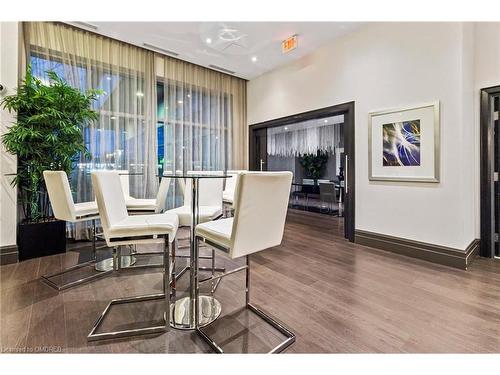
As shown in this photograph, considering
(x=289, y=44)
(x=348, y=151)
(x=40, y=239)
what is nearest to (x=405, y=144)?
(x=348, y=151)

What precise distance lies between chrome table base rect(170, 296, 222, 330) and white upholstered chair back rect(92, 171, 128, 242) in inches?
29.2

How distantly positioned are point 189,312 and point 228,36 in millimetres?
3681

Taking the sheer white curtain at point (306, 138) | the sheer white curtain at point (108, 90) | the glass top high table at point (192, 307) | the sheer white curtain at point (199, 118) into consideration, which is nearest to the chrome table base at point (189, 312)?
the glass top high table at point (192, 307)

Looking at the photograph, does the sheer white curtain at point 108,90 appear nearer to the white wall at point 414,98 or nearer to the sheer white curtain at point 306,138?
the white wall at point 414,98

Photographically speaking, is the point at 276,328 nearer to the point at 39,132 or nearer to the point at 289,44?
the point at 39,132

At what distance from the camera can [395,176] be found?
3262 mm

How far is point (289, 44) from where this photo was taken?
150 inches

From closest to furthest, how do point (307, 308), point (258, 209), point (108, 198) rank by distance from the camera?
point (258, 209)
point (108, 198)
point (307, 308)

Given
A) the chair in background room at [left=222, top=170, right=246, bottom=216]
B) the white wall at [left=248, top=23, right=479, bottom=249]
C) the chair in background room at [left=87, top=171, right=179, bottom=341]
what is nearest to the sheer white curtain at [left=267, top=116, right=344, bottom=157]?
the chair in background room at [left=222, top=170, right=246, bottom=216]

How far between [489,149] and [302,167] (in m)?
6.89

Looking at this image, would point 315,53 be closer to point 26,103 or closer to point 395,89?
point 395,89

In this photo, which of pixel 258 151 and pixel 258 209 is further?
pixel 258 151

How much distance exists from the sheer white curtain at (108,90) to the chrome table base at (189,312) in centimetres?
226
